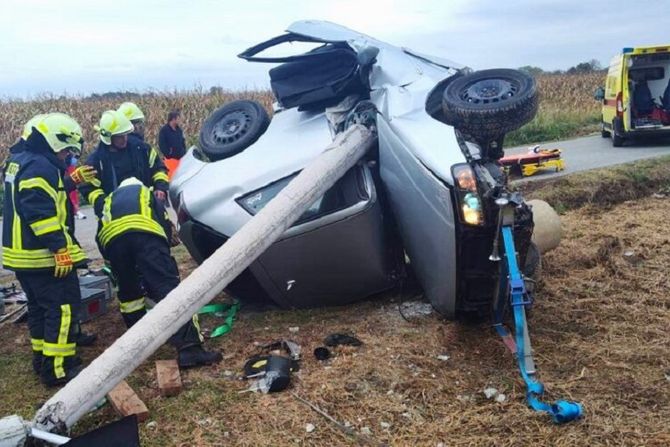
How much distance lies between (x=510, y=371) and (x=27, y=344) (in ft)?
11.1

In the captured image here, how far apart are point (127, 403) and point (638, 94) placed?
494 inches

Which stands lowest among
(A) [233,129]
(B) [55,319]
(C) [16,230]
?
(B) [55,319]

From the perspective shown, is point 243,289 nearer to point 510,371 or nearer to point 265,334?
point 265,334

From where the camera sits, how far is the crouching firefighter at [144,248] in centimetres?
400

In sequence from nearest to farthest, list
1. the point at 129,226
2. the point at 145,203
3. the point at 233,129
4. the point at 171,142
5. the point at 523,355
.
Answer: the point at 523,355
the point at 129,226
the point at 145,203
the point at 233,129
the point at 171,142

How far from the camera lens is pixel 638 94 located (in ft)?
42.9

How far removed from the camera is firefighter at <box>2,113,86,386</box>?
12.7 feet

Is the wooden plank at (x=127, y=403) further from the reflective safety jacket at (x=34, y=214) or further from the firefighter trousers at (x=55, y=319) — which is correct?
the reflective safety jacket at (x=34, y=214)

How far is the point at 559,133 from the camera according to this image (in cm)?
1698

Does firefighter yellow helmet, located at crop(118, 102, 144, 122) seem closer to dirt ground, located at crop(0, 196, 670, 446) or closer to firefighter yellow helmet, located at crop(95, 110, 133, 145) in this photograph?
firefighter yellow helmet, located at crop(95, 110, 133, 145)

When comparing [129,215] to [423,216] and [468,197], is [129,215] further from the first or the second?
[468,197]

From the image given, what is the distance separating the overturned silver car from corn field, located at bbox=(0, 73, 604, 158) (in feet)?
39.5

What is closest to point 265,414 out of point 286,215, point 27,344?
point 286,215

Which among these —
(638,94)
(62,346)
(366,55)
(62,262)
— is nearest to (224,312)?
(62,346)
